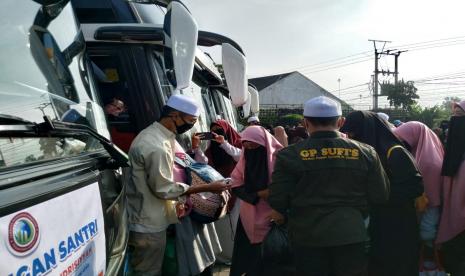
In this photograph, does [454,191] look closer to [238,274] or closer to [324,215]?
[324,215]

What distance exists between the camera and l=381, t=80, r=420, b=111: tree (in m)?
38.0

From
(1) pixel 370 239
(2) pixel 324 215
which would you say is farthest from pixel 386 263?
(2) pixel 324 215

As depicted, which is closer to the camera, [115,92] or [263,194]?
[263,194]

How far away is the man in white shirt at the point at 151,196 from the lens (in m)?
2.59

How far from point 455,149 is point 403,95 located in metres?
37.9

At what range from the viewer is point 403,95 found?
38188 millimetres

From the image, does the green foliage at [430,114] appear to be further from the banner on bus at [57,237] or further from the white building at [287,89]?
the banner on bus at [57,237]

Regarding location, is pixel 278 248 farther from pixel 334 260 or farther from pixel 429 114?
pixel 429 114

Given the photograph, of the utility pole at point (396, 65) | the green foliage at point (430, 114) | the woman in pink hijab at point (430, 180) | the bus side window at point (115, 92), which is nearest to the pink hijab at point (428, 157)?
the woman in pink hijab at point (430, 180)

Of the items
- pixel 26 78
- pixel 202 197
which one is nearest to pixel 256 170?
pixel 202 197

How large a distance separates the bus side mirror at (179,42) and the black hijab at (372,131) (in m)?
1.56

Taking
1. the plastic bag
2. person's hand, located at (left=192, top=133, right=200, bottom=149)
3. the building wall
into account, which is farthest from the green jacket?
the building wall

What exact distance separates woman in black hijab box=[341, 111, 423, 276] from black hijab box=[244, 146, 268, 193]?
0.78 m

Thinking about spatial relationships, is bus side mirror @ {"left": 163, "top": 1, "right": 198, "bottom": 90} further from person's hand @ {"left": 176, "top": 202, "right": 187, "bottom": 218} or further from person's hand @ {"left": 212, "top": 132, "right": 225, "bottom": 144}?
person's hand @ {"left": 212, "top": 132, "right": 225, "bottom": 144}
